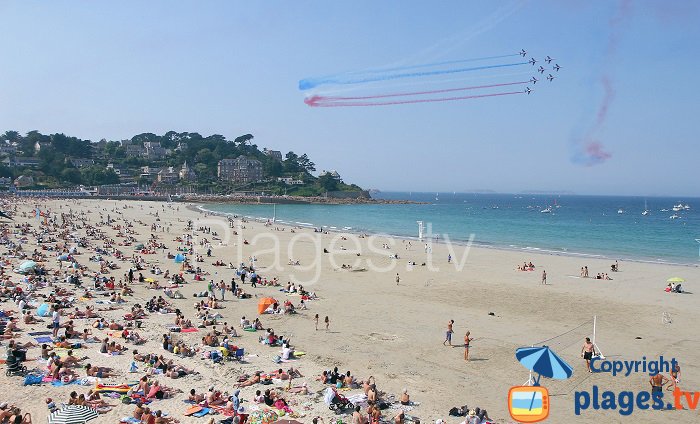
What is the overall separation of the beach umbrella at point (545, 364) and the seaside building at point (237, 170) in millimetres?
139634

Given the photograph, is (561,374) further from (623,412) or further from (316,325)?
(316,325)

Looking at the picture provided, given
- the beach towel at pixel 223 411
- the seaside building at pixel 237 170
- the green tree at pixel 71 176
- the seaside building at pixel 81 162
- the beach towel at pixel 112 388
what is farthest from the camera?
the seaside building at pixel 237 170

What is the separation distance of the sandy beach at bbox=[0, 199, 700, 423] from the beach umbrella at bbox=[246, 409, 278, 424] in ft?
1.07

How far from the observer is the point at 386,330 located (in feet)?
52.9

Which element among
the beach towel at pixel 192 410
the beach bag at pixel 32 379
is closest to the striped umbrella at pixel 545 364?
the beach towel at pixel 192 410

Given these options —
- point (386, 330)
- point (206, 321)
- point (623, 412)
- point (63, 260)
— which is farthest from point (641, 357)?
point (63, 260)

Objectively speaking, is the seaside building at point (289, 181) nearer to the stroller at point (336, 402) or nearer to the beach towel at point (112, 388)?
the beach towel at point (112, 388)

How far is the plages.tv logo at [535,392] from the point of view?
30.2ft

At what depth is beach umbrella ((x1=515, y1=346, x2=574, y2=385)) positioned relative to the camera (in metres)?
9.59

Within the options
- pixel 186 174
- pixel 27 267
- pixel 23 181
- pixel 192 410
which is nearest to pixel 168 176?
pixel 186 174

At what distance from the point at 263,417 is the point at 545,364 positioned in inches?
219

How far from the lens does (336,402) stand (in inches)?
396

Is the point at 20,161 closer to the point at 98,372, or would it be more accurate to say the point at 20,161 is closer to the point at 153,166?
the point at 153,166


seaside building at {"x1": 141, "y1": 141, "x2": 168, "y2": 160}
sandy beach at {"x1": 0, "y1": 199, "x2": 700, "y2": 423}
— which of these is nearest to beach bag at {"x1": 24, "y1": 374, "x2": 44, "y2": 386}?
sandy beach at {"x1": 0, "y1": 199, "x2": 700, "y2": 423}
